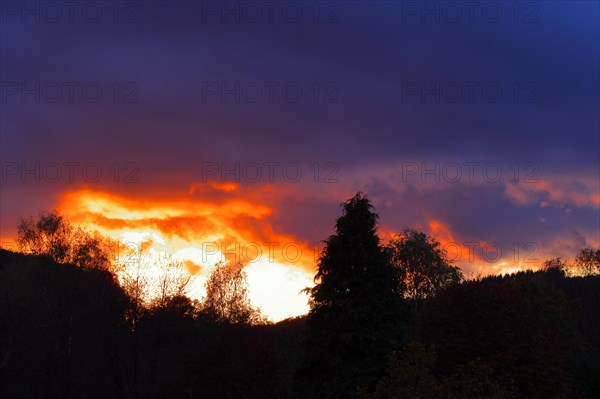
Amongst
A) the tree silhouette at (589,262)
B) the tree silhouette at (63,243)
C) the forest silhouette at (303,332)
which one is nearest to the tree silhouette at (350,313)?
the forest silhouette at (303,332)

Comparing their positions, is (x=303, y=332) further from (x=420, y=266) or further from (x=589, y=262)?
(x=589, y=262)

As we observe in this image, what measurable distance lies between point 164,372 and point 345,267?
3046 cm

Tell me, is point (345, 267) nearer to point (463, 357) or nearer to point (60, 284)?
point (463, 357)

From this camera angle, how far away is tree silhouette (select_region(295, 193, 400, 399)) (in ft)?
127

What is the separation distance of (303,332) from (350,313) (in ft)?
17.6

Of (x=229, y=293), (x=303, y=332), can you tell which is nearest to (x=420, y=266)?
(x=229, y=293)

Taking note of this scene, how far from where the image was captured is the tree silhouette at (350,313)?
38562 mm

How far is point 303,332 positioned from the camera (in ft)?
141

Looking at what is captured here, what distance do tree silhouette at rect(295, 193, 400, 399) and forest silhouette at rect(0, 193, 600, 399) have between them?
0.09m

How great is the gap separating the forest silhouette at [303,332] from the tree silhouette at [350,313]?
Result: 87mm

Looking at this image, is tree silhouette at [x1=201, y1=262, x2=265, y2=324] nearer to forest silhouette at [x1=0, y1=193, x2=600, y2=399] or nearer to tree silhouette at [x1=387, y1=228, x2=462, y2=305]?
forest silhouette at [x1=0, y1=193, x2=600, y2=399]

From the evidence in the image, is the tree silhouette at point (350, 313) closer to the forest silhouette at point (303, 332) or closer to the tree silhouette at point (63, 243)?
the forest silhouette at point (303, 332)

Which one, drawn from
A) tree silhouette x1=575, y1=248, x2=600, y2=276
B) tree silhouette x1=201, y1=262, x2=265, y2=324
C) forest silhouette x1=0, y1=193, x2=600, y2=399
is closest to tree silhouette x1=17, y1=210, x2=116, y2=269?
forest silhouette x1=0, y1=193, x2=600, y2=399

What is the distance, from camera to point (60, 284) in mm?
64062
